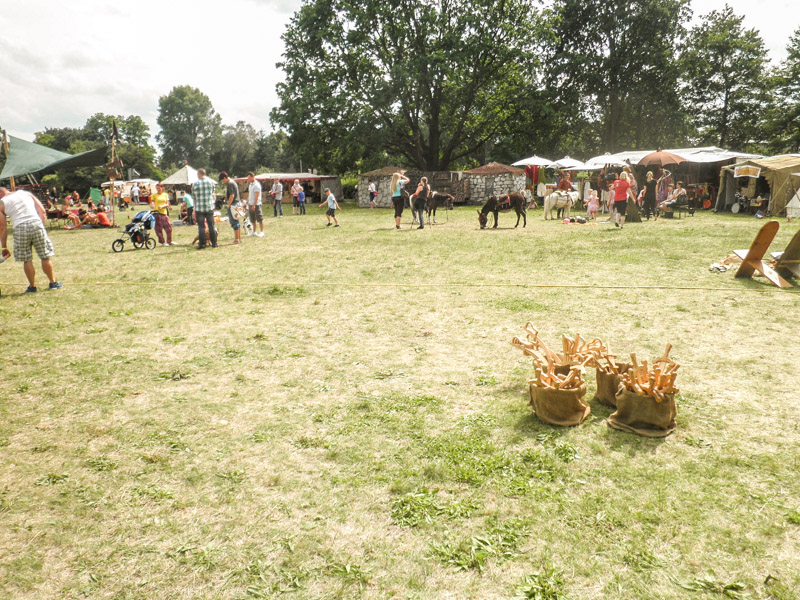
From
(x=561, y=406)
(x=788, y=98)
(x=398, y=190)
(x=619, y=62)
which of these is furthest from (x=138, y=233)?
(x=788, y=98)

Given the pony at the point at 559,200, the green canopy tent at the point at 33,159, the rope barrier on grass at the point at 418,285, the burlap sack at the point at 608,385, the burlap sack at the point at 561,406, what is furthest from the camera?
the pony at the point at 559,200

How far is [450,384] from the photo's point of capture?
15.0 feet

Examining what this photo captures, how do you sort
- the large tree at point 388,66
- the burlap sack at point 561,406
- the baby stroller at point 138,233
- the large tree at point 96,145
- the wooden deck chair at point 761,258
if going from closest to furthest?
the burlap sack at point 561,406 < the wooden deck chair at point 761,258 < the baby stroller at point 138,233 < the large tree at point 388,66 < the large tree at point 96,145

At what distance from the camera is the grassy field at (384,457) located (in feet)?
7.95

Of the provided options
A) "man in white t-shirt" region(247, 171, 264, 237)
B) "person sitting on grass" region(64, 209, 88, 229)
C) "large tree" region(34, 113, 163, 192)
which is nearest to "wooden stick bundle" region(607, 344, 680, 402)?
"man in white t-shirt" region(247, 171, 264, 237)

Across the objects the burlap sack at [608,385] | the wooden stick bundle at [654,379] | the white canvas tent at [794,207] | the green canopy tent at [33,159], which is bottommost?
the white canvas tent at [794,207]

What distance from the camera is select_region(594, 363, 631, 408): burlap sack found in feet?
13.0

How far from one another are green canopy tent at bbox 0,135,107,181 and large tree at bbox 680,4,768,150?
138ft

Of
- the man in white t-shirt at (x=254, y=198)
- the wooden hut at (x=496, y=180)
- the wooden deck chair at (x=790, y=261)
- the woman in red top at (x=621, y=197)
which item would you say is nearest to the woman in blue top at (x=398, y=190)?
the man in white t-shirt at (x=254, y=198)

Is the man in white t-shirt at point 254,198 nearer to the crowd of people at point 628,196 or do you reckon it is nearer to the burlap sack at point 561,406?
the crowd of people at point 628,196

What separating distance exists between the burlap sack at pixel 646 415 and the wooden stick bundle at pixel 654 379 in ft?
0.13

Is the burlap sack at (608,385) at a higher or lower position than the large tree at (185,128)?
lower

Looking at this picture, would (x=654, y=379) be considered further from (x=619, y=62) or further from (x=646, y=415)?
(x=619, y=62)

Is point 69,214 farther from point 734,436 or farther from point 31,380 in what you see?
point 734,436
